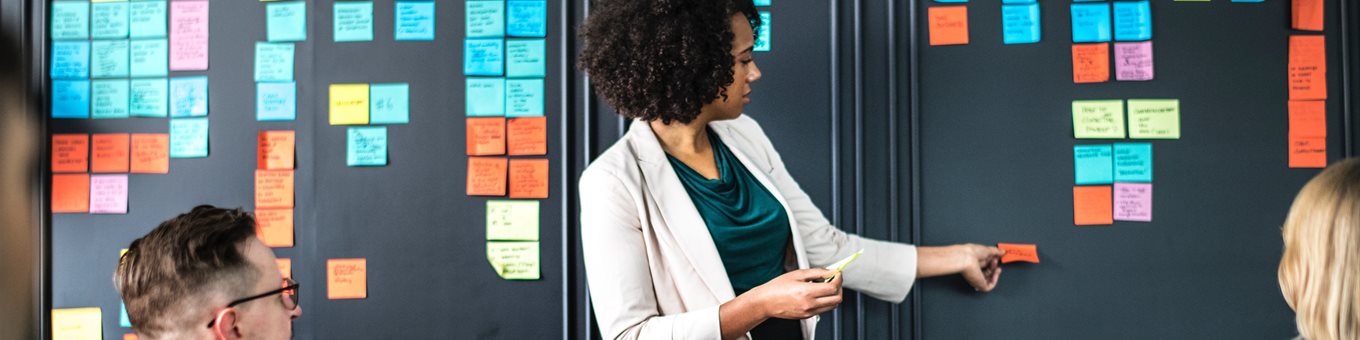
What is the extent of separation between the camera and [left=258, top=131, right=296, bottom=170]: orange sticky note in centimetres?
218

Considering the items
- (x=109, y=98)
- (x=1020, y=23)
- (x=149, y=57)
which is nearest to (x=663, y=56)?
(x=1020, y=23)

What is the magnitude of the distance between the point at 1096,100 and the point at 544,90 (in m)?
1.41

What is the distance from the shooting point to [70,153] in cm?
223

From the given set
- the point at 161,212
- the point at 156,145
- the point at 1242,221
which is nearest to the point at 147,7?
the point at 156,145

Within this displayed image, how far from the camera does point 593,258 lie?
5.30 feet

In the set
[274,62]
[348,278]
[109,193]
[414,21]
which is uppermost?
[414,21]

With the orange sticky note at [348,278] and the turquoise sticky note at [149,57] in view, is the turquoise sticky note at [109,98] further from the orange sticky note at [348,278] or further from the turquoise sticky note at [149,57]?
the orange sticky note at [348,278]

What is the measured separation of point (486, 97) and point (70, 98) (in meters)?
1.11

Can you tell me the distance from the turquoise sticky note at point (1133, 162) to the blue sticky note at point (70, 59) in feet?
8.80

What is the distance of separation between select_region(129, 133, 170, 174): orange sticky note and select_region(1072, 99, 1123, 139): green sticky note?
235 cm

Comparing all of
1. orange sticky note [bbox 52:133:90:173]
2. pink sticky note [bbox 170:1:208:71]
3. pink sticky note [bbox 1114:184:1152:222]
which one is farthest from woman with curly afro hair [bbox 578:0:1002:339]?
orange sticky note [bbox 52:133:90:173]

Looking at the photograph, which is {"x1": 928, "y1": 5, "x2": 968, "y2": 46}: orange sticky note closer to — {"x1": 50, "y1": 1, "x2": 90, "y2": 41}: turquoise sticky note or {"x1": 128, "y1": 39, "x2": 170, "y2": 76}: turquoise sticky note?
{"x1": 128, "y1": 39, "x2": 170, "y2": 76}: turquoise sticky note

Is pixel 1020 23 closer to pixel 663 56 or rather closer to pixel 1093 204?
pixel 1093 204

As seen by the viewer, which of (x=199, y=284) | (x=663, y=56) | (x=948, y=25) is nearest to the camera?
(x=199, y=284)
